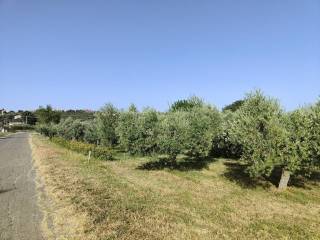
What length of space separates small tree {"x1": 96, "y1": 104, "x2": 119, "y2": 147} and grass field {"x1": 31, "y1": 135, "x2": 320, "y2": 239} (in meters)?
15.6

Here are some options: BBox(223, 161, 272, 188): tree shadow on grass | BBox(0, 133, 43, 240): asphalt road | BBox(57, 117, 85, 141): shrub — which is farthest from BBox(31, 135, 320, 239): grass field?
BBox(57, 117, 85, 141): shrub

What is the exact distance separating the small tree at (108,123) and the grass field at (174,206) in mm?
15566

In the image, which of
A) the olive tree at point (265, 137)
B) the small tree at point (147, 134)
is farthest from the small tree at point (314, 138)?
the small tree at point (147, 134)

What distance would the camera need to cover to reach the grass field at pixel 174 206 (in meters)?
10.8

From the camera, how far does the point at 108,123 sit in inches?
1495

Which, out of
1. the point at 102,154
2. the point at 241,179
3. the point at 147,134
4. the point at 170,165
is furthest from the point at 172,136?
the point at 102,154

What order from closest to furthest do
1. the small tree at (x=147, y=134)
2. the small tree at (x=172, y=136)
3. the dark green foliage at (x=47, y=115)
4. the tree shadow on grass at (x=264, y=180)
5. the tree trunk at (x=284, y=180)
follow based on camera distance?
the tree trunk at (x=284, y=180) < the tree shadow on grass at (x=264, y=180) < the small tree at (x=172, y=136) < the small tree at (x=147, y=134) < the dark green foliage at (x=47, y=115)

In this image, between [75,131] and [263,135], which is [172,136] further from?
[75,131]

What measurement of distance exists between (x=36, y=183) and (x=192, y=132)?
11356mm

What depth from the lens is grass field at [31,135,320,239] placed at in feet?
35.4

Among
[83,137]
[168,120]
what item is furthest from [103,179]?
[83,137]

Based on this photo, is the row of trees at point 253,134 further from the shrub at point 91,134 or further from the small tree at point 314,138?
the shrub at point 91,134

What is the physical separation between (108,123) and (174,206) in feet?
83.3

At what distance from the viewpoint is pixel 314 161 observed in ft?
56.9
